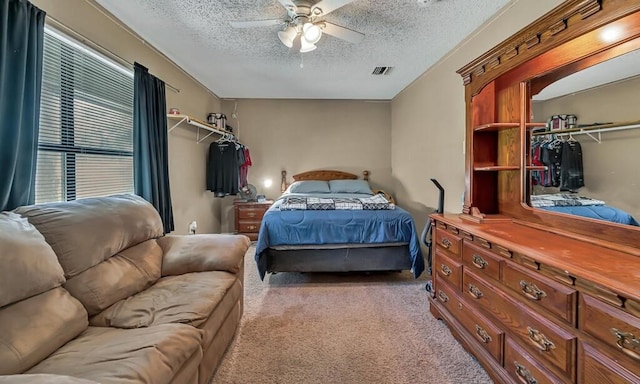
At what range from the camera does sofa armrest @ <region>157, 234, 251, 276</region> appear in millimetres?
2000

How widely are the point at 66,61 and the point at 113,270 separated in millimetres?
1567

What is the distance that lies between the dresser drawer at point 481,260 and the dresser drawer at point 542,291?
0.21 feet

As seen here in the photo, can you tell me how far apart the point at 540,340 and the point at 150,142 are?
319 centimetres

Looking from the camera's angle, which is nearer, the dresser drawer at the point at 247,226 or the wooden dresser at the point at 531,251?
the wooden dresser at the point at 531,251

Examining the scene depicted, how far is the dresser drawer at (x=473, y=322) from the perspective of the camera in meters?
1.55

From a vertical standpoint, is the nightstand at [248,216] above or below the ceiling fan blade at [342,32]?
below

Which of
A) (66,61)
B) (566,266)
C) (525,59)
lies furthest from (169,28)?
(566,266)

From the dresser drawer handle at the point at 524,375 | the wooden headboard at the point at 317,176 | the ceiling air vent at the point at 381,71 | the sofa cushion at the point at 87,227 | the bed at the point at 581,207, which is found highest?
the ceiling air vent at the point at 381,71

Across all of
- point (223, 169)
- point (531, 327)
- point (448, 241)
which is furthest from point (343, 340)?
point (223, 169)

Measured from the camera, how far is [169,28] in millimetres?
2654

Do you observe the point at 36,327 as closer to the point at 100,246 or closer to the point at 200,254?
the point at 100,246

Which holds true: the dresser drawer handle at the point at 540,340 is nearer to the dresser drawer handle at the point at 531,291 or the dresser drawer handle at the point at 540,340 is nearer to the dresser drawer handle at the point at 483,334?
the dresser drawer handle at the point at 531,291

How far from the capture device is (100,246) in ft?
5.29

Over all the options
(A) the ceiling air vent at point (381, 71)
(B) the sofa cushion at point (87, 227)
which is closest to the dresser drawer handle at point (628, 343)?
(B) the sofa cushion at point (87, 227)
